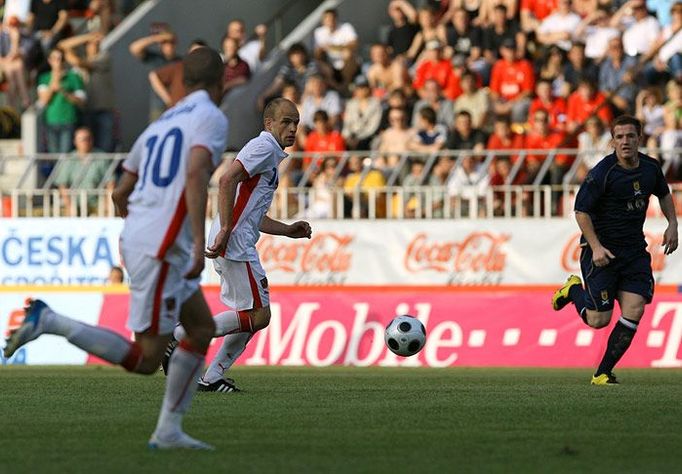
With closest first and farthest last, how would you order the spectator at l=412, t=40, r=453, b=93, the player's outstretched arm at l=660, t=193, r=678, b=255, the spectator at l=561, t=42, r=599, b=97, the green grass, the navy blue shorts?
1. the green grass
2. the player's outstretched arm at l=660, t=193, r=678, b=255
3. the navy blue shorts
4. the spectator at l=561, t=42, r=599, b=97
5. the spectator at l=412, t=40, r=453, b=93

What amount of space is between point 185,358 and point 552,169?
1461cm

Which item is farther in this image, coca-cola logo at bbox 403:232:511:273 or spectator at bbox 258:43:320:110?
spectator at bbox 258:43:320:110

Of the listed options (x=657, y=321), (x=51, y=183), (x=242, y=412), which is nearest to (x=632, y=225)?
(x=242, y=412)

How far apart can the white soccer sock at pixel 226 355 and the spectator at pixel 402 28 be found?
14314mm

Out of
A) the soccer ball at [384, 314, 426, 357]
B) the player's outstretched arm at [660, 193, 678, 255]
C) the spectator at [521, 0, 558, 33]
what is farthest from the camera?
the spectator at [521, 0, 558, 33]

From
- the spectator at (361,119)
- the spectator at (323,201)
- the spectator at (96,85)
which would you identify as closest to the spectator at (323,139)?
the spectator at (361,119)

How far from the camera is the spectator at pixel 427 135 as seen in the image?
24.1 meters

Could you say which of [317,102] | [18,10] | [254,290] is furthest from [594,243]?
[18,10]

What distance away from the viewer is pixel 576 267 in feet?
75.4

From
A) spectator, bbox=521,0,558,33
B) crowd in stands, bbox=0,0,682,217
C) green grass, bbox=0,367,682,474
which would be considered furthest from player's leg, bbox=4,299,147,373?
spectator, bbox=521,0,558,33

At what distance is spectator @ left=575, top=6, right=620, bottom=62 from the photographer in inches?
997

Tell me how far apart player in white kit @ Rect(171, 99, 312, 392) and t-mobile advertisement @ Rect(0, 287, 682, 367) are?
22.8 feet

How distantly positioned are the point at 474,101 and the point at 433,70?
138cm

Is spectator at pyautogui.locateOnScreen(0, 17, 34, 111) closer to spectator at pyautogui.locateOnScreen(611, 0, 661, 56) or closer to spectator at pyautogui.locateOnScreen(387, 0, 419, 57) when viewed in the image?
spectator at pyautogui.locateOnScreen(387, 0, 419, 57)
